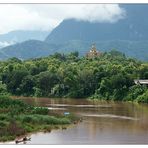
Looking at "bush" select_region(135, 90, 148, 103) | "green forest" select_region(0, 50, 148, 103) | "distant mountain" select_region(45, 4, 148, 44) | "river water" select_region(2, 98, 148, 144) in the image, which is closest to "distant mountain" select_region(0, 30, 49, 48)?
"distant mountain" select_region(45, 4, 148, 44)

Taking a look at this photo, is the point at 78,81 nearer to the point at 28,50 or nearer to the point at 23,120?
the point at 23,120

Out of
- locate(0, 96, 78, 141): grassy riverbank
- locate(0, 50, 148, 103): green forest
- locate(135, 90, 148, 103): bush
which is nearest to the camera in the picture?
locate(0, 96, 78, 141): grassy riverbank

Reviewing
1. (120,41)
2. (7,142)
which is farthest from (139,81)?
(120,41)

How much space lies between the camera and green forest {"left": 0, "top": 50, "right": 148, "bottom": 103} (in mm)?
30578

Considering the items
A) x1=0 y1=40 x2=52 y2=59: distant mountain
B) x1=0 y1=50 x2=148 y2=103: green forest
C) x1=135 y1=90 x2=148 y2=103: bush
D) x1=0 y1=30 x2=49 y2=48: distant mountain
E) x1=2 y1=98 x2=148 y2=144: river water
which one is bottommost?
x1=2 y1=98 x2=148 y2=144: river water

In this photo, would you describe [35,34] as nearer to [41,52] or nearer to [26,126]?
[41,52]

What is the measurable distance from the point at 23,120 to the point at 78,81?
16.3 meters

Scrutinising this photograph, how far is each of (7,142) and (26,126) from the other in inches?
99.3

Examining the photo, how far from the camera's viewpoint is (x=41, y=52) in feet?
293

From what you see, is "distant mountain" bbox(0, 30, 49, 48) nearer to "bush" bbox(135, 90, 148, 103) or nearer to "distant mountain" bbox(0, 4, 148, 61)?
"distant mountain" bbox(0, 4, 148, 61)

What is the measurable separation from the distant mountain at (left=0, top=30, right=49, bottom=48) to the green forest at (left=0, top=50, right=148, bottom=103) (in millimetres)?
91933

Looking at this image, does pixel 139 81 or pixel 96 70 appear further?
pixel 96 70

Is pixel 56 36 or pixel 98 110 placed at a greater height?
pixel 56 36

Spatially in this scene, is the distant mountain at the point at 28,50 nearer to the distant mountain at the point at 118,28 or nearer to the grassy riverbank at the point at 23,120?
the distant mountain at the point at 118,28
